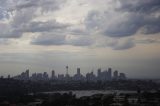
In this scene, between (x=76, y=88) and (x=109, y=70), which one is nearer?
(x=76, y=88)

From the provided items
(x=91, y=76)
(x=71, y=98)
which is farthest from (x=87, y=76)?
(x=71, y=98)

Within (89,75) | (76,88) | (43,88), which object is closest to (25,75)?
(89,75)

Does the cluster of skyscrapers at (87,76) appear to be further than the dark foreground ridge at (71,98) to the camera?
Yes

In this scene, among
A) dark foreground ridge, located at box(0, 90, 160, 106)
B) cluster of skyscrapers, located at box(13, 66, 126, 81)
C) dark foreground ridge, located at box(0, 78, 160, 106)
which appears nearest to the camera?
dark foreground ridge, located at box(0, 90, 160, 106)

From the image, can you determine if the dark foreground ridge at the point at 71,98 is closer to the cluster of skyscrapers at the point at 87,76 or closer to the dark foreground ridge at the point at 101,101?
the dark foreground ridge at the point at 101,101

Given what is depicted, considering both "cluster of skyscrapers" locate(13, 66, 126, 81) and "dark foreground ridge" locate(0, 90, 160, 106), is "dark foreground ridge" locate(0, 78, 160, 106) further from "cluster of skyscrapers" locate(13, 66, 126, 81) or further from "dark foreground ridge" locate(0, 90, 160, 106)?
"cluster of skyscrapers" locate(13, 66, 126, 81)

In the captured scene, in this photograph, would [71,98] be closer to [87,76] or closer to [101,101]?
[101,101]

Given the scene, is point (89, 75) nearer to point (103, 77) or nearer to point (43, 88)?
point (103, 77)

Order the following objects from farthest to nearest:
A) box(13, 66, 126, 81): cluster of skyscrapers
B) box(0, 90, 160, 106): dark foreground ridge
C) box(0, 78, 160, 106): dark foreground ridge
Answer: box(13, 66, 126, 81): cluster of skyscrapers
box(0, 78, 160, 106): dark foreground ridge
box(0, 90, 160, 106): dark foreground ridge

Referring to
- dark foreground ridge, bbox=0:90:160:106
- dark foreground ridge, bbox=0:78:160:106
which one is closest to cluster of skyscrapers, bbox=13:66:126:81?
dark foreground ridge, bbox=0:78:160:106

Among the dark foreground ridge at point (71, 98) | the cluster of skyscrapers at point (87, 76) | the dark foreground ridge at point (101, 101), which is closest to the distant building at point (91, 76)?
the cluster of skyscrapers at point (87, 76)

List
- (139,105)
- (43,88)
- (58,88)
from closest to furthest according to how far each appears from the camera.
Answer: (139,105) → (43,88) → (58,88)
